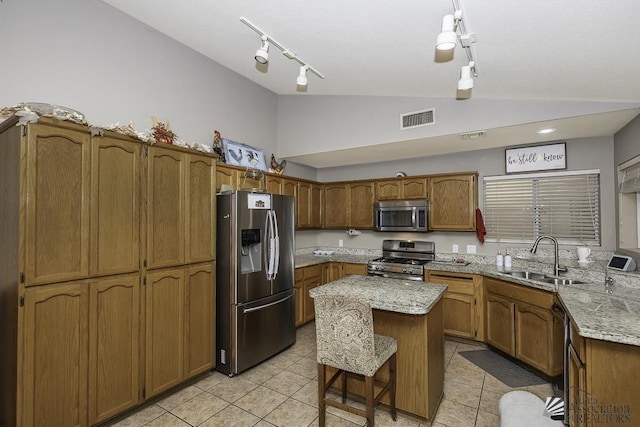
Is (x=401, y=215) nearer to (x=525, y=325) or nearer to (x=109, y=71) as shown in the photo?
(x=525, y=325)

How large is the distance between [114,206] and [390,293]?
7.07 ft

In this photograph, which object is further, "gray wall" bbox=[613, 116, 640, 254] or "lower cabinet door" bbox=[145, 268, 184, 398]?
"gray wall" bbox=[613, 116, 640, 254]

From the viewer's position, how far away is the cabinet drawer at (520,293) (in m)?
2.75

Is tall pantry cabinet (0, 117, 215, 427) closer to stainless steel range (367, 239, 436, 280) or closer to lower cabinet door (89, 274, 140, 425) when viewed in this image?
lower cabinet door (89, 274, 140, 425)

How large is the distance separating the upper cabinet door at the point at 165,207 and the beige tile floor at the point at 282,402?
3.82ft

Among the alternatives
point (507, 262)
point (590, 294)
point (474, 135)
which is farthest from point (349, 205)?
point (590, 294)

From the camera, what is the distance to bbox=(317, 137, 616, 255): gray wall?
3.31 metres

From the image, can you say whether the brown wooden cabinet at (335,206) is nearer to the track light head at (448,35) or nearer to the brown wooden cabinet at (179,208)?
the brown wooden cabinet at (179,208)

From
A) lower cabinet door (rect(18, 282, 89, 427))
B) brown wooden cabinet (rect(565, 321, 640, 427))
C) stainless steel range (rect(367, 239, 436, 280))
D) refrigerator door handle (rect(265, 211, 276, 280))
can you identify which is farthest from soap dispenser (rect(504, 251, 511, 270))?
lower cabinet door (rect(18, 282, 89, 427))

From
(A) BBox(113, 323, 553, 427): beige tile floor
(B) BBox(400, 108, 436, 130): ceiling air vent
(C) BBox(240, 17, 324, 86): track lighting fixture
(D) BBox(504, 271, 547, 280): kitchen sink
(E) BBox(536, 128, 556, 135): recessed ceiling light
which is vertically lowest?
(A) BBox(113, 323, 553, 427): beige tile floor

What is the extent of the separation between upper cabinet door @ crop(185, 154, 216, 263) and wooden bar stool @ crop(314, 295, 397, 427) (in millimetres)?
1369

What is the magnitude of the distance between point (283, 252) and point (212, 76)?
2.33 metres

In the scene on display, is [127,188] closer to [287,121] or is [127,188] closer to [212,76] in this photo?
[212,76]

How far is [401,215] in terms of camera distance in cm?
443
